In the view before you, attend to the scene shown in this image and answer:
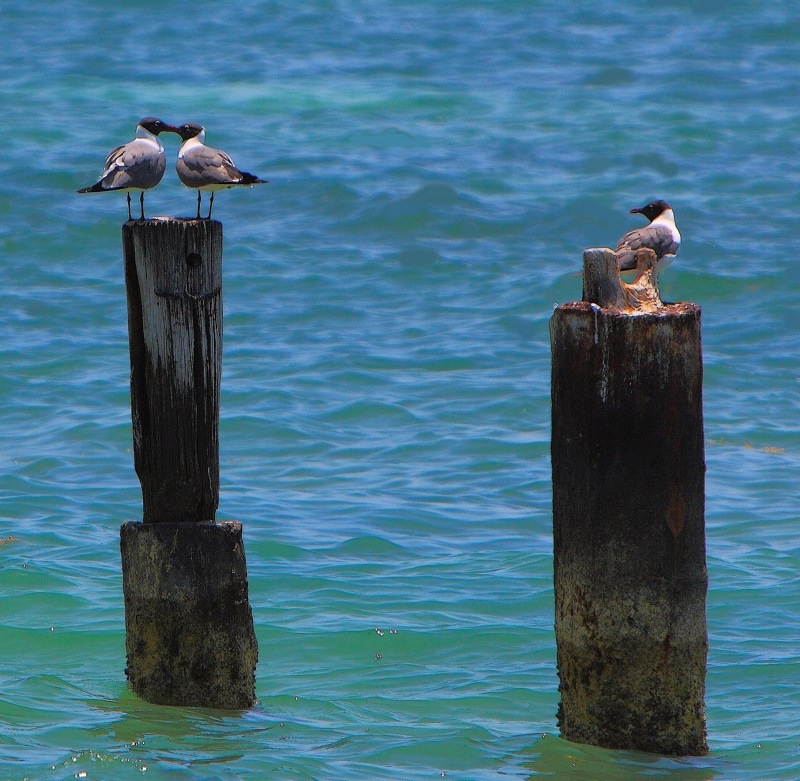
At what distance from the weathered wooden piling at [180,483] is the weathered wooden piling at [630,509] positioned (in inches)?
53.6

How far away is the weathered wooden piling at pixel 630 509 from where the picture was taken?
15.6 feet

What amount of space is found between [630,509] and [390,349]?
8.19 m

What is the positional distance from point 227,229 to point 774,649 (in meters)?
10.4

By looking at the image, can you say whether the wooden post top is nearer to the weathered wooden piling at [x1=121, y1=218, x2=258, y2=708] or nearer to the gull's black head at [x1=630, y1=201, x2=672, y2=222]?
the weathered wooden piling at [x1=121, y1=218, x2=258, y2=708]

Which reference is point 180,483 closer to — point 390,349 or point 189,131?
point 189,131

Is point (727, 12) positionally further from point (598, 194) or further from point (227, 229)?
point (227, 229)

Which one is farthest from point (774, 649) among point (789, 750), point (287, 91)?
point (287, 91)

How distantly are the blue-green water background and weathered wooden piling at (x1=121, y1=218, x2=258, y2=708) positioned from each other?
0.70ft

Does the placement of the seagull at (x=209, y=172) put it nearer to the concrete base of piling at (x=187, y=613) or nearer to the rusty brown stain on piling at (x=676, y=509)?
the concrete base of piling at (x=187, y=613)

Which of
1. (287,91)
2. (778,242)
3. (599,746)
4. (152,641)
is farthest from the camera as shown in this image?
(287,91)

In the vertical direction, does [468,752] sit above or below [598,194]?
below

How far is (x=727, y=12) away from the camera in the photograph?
2575 centimetres

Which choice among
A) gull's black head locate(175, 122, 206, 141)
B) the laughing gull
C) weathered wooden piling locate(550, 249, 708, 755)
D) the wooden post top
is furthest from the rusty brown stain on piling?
gull's black head locate(175, 122, 206, 141)

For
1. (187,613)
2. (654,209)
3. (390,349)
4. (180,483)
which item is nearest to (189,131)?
(180,483)
